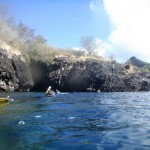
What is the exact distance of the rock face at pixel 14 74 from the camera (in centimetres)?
7338

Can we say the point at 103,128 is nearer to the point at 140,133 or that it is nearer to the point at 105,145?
the point at 140,133

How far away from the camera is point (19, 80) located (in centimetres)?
7656

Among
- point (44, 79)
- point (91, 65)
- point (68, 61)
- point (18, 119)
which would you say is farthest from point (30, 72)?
point (18, 119)

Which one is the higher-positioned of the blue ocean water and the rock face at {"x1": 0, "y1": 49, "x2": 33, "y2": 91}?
the rock face at {"x1": 0, "y1": 49, "x2": 33, "y2": 91}

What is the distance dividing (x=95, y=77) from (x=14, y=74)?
1999 cm

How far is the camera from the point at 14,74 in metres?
75.3

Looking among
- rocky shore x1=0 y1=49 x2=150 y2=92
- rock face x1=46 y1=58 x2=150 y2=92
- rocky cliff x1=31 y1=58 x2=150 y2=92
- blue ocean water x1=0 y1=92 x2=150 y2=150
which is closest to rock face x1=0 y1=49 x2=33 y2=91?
rocky shore x1=0 y1=49 x2=150 y2=92

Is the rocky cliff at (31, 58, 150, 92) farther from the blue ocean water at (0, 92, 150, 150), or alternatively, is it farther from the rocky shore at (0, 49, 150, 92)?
the blue ocean water at (0, 92, 150, 150)

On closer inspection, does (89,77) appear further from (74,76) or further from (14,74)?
(14,74)

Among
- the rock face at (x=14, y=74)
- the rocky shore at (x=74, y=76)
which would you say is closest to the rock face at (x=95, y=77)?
the rocky shore at (x=74, y=76)

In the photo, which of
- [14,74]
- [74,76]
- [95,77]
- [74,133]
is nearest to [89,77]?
[95,77]

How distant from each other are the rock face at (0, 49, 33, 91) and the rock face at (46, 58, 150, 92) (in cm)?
642

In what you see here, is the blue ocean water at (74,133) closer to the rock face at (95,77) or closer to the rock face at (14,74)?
the rock face at (14,74)

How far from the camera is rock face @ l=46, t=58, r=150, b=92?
7919 centimetres
